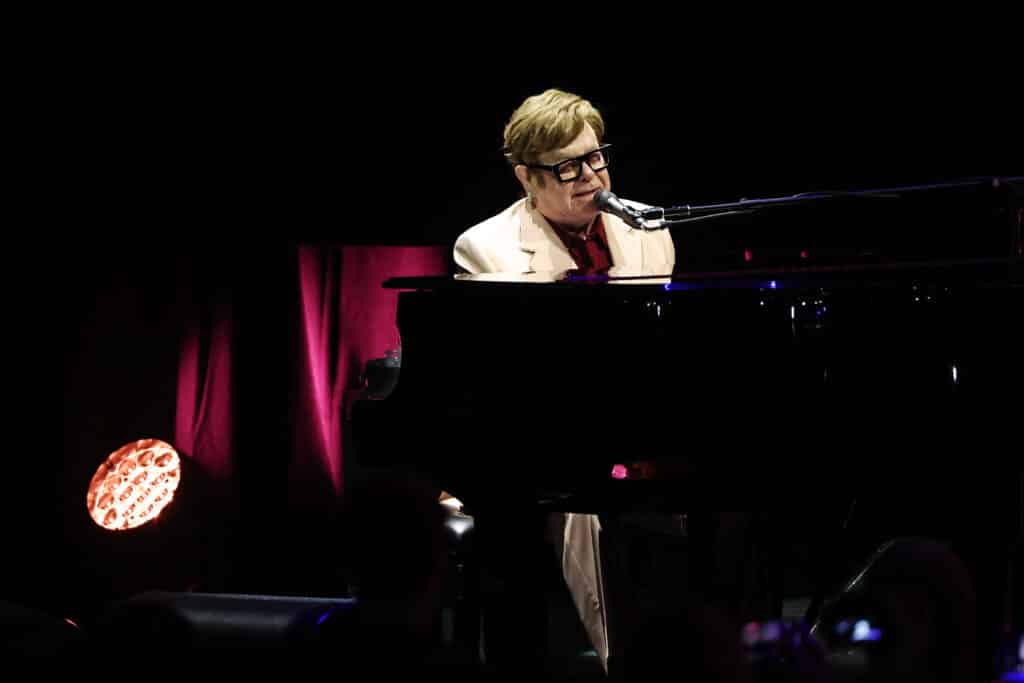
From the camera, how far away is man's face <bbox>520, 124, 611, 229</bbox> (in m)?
3.25

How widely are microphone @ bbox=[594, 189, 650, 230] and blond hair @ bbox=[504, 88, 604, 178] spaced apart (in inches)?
20.6

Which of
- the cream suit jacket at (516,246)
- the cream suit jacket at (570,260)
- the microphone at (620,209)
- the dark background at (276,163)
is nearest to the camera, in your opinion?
the microphone at (620,209)

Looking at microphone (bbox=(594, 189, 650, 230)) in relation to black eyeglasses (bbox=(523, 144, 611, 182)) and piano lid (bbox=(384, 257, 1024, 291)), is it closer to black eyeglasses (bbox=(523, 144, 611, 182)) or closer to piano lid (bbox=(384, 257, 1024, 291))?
piano lid (bbox=(384, 257, 1024, 291))

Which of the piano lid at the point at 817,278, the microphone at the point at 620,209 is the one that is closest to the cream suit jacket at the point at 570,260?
the microphone at the point at 620,209

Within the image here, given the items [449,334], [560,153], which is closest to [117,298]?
[560,153]

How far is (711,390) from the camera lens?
2305 millimetres

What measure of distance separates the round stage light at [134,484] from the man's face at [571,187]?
1.89m

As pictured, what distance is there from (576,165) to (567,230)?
13.0 inches

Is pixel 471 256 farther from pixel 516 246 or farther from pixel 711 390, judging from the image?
pixel 711 390

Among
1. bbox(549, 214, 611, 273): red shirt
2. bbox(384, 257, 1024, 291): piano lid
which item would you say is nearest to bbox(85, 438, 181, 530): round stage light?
bbox(549, 214, 611, 273): red shirt

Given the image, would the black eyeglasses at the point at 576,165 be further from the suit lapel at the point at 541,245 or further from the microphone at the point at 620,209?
the microphone at the point at 620,209

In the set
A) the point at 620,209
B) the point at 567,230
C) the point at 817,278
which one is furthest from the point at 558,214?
the point at 817,278

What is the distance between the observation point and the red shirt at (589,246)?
3.51m

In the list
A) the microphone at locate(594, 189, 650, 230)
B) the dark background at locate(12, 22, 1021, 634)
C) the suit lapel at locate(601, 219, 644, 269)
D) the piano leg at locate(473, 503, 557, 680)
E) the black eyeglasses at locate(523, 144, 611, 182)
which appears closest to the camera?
the piano leg at locate(473, 503, 557, 680)
